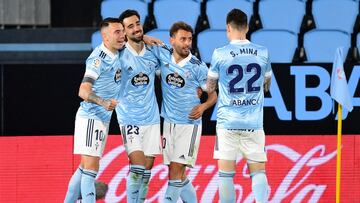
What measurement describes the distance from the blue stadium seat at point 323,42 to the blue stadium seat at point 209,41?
111cm

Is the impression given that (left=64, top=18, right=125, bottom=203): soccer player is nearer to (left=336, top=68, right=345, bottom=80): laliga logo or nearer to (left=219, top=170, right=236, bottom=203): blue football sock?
(left=219, top=170, right=236, bottom=203): blue football sock

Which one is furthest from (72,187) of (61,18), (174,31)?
(61,18)

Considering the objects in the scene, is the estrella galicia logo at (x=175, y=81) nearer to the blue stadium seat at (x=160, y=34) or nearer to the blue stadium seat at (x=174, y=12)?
the blue stadium seat at (x=160, y=34)

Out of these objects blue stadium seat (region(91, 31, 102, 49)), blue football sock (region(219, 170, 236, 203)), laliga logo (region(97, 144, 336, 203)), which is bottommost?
laliga logo (region(97, 144, 336, 203))

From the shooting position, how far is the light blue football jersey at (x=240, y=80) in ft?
30.0

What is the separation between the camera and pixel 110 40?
9531 millimetres

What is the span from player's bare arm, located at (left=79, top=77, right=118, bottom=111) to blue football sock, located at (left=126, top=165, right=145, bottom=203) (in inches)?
35.5

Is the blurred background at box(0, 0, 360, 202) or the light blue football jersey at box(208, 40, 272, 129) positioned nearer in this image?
the light blue football jersey at box(208, 40, 272, 129)

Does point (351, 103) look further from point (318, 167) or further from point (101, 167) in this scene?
point (101, 167)

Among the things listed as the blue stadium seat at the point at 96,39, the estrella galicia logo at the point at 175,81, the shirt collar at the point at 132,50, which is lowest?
the blue stadium seat at the point at 96,39

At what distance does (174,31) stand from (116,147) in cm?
179

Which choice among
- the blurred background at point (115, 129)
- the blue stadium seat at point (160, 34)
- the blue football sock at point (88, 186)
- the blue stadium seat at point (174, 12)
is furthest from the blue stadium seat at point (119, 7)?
the blue football sock at point (88, 186)

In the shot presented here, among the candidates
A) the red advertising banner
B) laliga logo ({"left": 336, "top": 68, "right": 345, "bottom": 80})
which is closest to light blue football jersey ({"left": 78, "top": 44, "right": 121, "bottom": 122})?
the red advertising banner

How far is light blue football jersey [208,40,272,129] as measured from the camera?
360 inches
